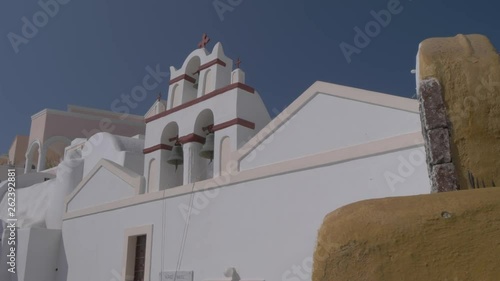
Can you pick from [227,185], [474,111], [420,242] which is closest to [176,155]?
[227,185]

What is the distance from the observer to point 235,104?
7.51 m

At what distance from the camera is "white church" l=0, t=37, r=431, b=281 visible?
552cm

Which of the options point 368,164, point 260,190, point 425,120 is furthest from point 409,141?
point 425,120

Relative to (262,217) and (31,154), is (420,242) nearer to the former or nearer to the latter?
(262,217)

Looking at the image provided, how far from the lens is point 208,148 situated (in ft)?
25.8

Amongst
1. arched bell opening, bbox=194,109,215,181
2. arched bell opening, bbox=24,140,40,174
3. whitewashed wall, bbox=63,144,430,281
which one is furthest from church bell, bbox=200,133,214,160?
arched bell opening, bbox=24,140,40,174

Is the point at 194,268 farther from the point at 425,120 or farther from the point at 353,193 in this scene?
the point at 425,120

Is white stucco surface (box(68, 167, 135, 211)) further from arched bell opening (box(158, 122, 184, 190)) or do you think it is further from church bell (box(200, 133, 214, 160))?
church bell (box(200, 133, 214, 160))

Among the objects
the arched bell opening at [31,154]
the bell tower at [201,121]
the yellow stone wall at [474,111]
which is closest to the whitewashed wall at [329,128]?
the bell tower at [201,121]

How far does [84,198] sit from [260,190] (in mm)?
5200

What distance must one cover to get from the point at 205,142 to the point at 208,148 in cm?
25

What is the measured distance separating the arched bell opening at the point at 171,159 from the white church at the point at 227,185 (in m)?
0.02

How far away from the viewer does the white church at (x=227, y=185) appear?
18.1 ft

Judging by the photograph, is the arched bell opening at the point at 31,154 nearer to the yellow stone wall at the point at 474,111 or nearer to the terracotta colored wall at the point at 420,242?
the yellow stone wall at the point at 474,111
